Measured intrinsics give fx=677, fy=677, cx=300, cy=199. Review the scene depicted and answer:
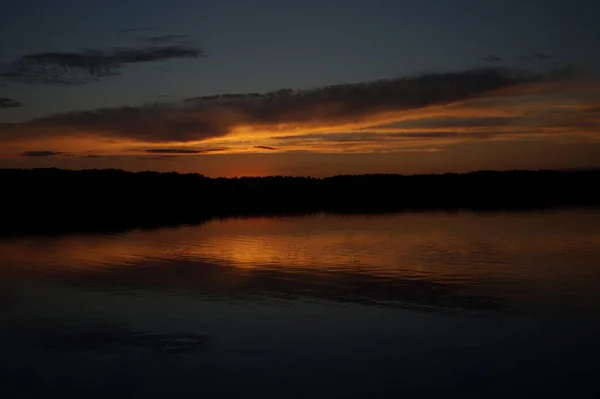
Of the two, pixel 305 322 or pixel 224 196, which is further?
pixel 224 196

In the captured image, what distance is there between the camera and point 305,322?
1221 centimetres

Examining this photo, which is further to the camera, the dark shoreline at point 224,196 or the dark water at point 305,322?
the dark shoreline at point 224,196

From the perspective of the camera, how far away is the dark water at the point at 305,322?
920 cm

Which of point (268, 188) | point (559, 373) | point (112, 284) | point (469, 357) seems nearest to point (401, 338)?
point (469, 357)

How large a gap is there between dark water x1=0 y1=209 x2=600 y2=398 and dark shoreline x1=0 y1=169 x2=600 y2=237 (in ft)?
50.8

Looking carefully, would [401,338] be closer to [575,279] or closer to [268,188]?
[575,279]

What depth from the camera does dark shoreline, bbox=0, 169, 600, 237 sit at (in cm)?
4388

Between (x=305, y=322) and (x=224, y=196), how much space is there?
202ft

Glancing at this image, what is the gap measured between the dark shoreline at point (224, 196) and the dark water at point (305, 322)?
1547 centimetres

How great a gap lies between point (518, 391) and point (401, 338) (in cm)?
266

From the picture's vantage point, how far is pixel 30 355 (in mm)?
10547

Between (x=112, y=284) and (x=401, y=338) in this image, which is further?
(x=112, y=284)

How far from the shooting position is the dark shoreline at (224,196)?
43.9 meters

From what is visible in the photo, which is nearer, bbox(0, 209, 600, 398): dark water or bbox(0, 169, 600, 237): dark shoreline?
bbox(0, 209, 600, 398): dark water
